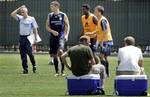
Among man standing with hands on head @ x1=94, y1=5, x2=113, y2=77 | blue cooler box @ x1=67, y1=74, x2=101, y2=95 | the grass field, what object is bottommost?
the grass field

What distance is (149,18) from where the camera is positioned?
44281mm

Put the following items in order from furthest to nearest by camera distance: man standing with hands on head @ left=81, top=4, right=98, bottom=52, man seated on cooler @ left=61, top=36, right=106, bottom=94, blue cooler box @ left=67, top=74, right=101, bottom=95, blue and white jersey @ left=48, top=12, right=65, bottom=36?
blue and white jersey @ left=48, top=12, right=65, bottom=36
man standing with hands on head @ left=81, top=4, right=98, bottom=52
man seated on cooler @ left=61, top=36, right=106, bottom=94
blue cooler box @ left=67, top=74, right=101, bottom=95

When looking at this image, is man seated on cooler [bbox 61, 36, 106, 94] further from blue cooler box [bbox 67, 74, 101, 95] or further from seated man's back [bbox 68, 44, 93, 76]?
blue cooler box [bbox 67, 74, 101, 95]

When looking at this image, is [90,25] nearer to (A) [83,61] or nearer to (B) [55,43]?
(B) [55,43]

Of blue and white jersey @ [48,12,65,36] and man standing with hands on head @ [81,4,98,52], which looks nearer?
man standing with hands on head @ [81,4,98,52]

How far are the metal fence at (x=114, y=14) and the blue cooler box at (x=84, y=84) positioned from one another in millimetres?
27133

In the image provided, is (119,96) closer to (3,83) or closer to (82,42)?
(82,42)

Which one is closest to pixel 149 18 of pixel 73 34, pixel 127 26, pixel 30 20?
pixel 127 26

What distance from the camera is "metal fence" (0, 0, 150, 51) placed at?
44125 mm

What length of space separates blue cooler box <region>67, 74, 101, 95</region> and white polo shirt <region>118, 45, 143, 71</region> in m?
0.63

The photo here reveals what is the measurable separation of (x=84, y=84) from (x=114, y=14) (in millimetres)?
28046

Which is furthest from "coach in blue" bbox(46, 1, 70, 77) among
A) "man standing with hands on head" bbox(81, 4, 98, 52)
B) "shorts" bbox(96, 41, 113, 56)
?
"shorts" bbox(96, 41, 113, 56)

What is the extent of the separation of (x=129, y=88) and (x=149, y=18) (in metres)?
28.5

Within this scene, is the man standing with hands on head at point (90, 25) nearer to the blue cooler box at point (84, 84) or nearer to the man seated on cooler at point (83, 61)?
the man seated on cooler at point (83, 61)
